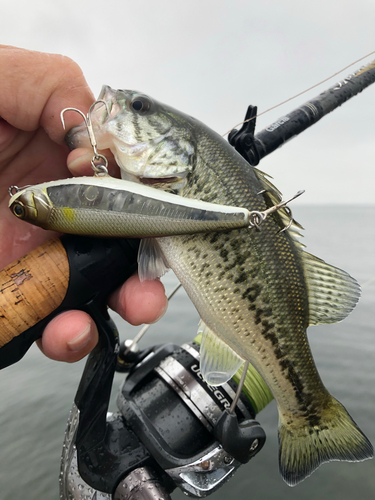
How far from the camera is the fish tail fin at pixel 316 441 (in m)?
1.46

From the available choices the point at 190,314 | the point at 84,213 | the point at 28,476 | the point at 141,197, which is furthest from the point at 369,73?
the point at 28,476

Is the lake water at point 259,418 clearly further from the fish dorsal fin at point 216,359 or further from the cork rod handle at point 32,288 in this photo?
the cork rod handle at point 32,288

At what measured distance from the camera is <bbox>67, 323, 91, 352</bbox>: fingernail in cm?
134

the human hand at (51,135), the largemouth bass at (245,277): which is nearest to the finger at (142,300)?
the human hand at (51,135)

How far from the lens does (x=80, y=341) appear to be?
1360 millimetres

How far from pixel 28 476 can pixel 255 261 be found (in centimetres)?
317

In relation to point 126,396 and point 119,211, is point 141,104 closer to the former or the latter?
point 119,211

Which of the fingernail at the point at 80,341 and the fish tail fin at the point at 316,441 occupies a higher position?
the fingernail at the point at 80,341

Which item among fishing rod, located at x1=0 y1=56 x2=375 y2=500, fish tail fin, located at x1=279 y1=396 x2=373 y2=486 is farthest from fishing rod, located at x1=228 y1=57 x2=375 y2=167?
fish tail fin, located at x1=279 y1=396 x2=373 y2=486

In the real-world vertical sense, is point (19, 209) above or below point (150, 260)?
above

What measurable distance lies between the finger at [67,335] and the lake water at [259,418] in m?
2.20

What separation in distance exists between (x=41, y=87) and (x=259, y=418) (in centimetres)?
357

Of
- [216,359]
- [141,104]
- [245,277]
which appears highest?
[141,104]

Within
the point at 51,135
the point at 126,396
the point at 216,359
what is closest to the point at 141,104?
the point at 51,135
